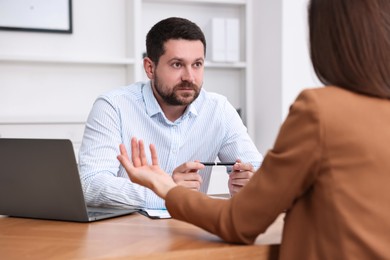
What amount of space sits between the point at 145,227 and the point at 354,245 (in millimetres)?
541

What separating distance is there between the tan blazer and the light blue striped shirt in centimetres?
89

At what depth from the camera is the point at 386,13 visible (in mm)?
998

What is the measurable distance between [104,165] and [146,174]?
0.62 m

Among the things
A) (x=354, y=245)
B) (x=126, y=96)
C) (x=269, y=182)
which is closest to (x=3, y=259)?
(x=269, y=182)

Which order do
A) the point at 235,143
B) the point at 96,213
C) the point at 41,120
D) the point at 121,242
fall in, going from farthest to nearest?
the point at 41,120 → the point at 235,143 → the point at 96,213 → the point at 121,242

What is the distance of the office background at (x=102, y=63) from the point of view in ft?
11.1

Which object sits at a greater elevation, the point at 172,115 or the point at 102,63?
the point at 102,63

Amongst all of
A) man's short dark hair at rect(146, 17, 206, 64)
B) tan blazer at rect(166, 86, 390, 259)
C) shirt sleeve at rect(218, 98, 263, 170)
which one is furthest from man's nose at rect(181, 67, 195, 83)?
tan blazer at rect(166, 86, 390, 259)

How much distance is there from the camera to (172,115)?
2.17 m

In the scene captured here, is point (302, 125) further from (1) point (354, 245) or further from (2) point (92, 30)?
(2) point (92, 30)

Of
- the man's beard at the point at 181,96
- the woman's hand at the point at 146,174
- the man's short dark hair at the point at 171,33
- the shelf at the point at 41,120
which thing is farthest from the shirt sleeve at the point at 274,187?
the shelf at the point at 41,120

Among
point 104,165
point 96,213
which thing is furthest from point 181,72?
point 96,213

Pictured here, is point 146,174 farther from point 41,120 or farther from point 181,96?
point 41,120

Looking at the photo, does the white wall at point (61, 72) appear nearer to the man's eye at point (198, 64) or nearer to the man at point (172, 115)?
the man at point (172, 115)
